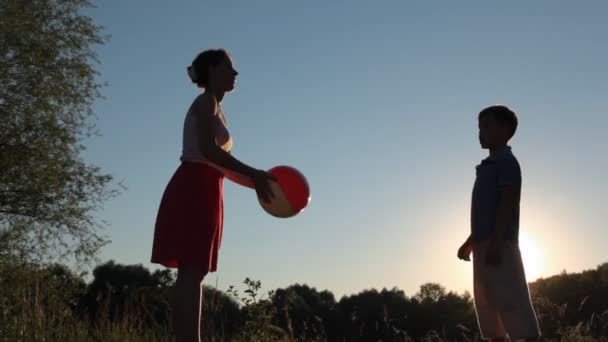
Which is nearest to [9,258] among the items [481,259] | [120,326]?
[120,326]

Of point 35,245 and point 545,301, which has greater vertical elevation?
point 35,245

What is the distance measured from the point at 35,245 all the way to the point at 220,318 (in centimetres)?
1330

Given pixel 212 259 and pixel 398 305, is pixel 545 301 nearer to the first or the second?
pixel 212 259

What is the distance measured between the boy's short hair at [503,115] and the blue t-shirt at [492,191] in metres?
0.15

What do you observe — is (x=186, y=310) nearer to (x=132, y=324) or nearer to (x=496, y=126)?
(x=496, y=126)

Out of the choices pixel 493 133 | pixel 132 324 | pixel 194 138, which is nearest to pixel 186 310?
pixel 194 138

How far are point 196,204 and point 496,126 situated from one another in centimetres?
185

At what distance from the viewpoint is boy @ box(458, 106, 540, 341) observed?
4129mm

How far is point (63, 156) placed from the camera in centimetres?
1875

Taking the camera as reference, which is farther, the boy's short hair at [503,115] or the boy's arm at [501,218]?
the boy's short hair at [503,115]

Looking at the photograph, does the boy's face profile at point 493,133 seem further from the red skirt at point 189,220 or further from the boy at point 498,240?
the red skirt at point 189,220

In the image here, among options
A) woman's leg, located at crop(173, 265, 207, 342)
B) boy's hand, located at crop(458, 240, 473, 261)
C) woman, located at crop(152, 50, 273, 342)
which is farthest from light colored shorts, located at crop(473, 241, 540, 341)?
woman's leg, located at crop(173, 265, 207, 342)

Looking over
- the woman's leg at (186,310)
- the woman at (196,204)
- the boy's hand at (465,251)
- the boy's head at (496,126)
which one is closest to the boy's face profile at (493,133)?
the boy's head at (496,126)

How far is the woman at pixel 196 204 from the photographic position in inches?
149
